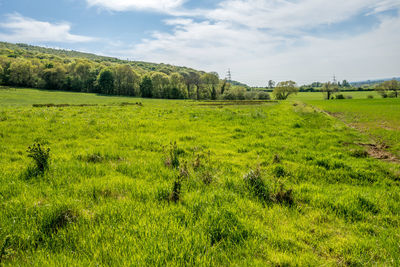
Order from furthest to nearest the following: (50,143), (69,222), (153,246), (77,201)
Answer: (50,143) → (77,201) → (69,222) → (153,246)

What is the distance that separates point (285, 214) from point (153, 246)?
2.91 meters

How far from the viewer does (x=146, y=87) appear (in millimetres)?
92938

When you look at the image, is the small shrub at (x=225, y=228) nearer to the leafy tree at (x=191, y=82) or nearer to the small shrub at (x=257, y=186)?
the small shrub at (x=257, y=186)

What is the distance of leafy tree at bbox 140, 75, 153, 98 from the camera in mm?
92750

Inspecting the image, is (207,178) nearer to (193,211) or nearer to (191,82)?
(193,211)

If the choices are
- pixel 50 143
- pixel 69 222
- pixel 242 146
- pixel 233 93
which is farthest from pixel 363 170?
pixel 233 93

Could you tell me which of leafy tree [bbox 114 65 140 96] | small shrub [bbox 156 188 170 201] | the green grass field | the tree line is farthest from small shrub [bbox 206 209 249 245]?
leafy tree [bbox 114 65 140 96]

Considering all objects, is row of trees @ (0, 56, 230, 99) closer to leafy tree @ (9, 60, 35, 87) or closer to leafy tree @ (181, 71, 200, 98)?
leafy tree @ (9, 60, 35, 87)

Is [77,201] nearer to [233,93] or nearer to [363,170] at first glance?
[363,170]

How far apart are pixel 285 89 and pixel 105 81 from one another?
97.9 metres

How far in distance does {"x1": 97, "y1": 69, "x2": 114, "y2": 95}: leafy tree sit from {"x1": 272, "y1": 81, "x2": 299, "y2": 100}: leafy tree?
9090 cm

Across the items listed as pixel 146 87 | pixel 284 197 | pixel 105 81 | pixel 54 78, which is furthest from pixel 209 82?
pixel 284 197

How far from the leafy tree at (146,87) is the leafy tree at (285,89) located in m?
72.6

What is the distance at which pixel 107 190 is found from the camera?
4.64 m
